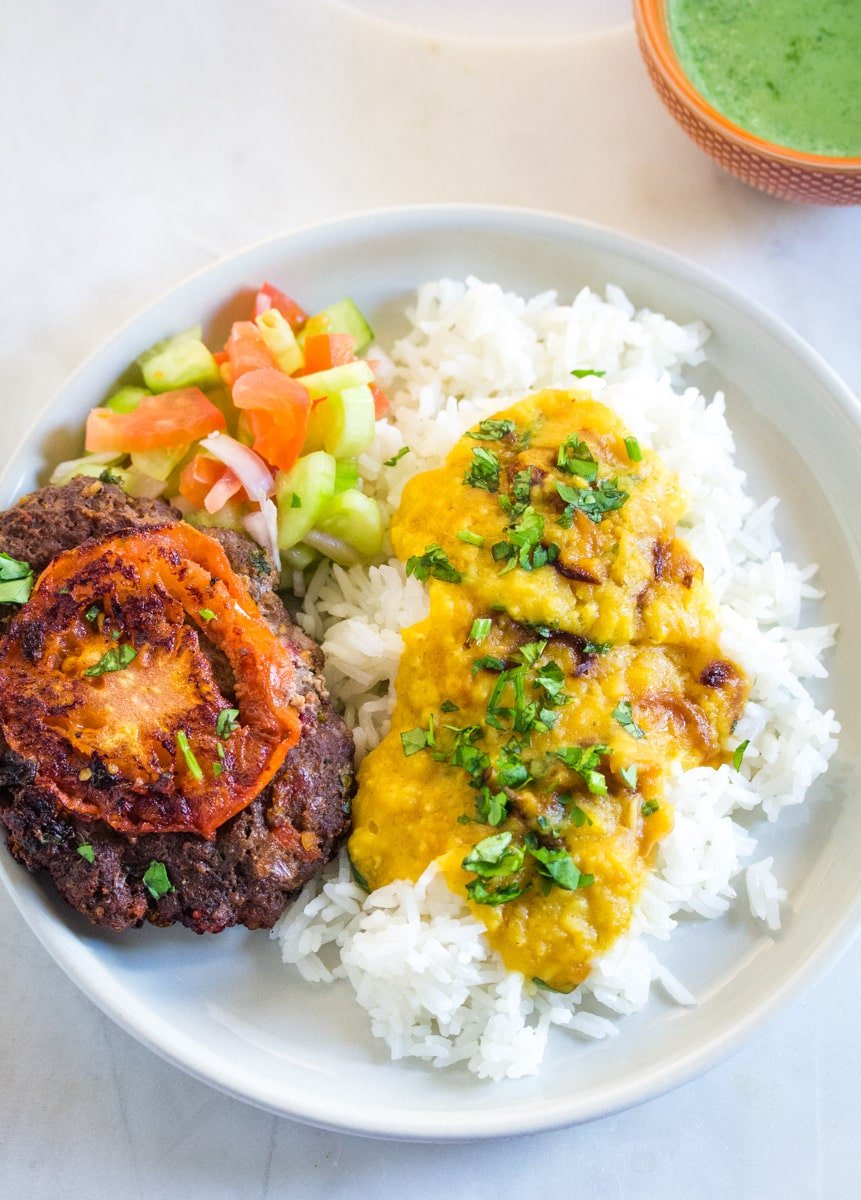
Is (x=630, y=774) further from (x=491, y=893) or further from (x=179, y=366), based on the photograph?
(x=179, y=366)

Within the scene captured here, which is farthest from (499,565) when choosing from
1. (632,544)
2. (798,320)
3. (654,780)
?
(798,320)

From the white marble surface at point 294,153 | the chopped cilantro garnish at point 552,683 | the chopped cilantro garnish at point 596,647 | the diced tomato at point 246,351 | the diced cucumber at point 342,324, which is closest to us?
the chopped cilantro garnish at point 552,683

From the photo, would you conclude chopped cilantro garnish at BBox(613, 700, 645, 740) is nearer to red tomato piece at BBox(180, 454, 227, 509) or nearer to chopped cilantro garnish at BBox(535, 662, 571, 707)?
chopped cilantro garnish at BBox(535, 662, 571, 707)

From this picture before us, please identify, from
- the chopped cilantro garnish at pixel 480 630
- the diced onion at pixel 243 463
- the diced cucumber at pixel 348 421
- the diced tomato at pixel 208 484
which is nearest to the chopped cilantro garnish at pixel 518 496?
the chopped cilantro garnish at pixel 480 630

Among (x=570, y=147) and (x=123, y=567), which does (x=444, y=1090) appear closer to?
(x=123, y=567)

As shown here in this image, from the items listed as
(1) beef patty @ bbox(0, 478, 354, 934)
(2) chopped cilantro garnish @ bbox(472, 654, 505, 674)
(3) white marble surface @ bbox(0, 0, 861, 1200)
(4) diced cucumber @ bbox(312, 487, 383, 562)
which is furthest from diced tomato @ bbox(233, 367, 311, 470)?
(3) white marble surface @ bbox(0, 0, 861, 1200)

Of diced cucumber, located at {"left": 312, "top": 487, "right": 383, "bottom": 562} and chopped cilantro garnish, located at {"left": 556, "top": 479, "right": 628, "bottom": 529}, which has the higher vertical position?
chopped cilantro garnish, located at {"left": 556, "top": 479, "right": 628, "bottom": 529}

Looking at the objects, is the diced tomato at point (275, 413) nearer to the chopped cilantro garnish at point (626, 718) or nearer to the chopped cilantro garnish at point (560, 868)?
the chopped cilantro garnish at point (626, 718)
